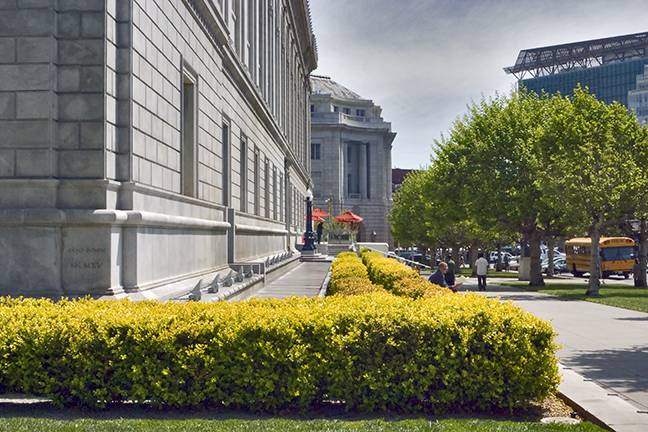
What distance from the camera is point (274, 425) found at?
7242 mm

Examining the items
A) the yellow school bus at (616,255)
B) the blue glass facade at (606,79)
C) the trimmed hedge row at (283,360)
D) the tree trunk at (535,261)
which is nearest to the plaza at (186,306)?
the trimmed hedge row at (283,360)

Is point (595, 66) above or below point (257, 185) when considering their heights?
above

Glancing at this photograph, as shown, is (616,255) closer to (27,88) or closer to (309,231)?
(309,231)

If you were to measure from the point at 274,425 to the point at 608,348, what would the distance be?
33.0 feet

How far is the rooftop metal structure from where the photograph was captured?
14580cm

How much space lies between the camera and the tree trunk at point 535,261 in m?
41.0

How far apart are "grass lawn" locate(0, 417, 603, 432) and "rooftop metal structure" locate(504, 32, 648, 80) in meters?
155

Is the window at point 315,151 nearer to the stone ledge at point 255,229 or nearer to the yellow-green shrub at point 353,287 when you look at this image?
the stone ledge at point 255,229

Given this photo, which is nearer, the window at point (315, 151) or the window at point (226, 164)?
the window at point (226, 164)

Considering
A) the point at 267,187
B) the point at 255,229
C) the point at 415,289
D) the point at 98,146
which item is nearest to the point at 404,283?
the point at 415,289

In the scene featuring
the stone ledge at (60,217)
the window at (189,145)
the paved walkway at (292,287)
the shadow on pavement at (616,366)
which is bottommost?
the shadow on pavement at (616,366)

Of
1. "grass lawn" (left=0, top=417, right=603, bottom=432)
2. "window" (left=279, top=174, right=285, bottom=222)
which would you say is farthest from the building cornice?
"grass lawn" (left=0, top=417, right=603, bottom=432)

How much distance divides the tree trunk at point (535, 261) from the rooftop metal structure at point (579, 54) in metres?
120

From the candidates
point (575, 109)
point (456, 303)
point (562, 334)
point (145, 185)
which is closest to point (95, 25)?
point (145, 185)
